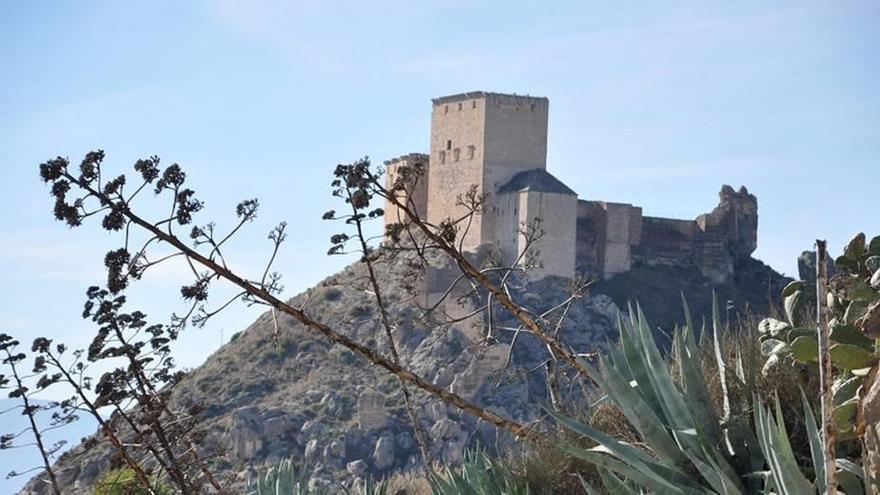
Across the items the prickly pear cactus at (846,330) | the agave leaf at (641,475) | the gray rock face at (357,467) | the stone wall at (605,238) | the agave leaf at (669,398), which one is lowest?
the gray rock face at (357,467)

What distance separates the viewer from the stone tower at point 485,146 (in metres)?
46.3

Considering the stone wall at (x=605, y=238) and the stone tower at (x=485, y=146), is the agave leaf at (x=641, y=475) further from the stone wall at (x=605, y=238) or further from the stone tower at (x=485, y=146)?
the stone wall at (x=605, y=238)

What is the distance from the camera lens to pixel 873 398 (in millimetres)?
3246

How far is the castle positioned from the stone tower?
0.03m

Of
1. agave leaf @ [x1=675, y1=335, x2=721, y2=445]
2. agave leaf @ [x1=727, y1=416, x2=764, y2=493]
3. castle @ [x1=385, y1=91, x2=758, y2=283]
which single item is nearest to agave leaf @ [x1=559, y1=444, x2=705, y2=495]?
agave leaf @ [x1=727, y1=416, x2=764, y2=493]

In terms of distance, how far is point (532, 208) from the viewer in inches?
1740

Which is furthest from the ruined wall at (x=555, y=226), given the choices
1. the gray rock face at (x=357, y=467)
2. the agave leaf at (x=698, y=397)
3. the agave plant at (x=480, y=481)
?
the agave leaf at (x=698, y=397)

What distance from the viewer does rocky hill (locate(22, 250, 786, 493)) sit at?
3816cm

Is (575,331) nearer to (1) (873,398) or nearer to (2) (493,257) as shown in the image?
(2) (493,257)

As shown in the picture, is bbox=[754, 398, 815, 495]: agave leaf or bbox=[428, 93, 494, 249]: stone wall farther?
bbox=[428, 93, 494, 249]: stone wall

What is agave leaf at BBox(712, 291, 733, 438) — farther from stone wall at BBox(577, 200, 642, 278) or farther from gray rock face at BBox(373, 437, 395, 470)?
stone wall at BBox(577, 200, 642, 278)

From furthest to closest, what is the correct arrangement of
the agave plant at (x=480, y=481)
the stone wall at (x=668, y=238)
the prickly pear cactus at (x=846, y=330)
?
the stone wall at (x=668, y=238), the agave plant at (x=480, y=481), the prickly pear cactus at (x=846, y=330)

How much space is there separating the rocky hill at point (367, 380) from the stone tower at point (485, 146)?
3.19 meters

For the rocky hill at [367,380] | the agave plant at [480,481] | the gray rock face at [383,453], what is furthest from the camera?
the rocky hill at [367,380]
